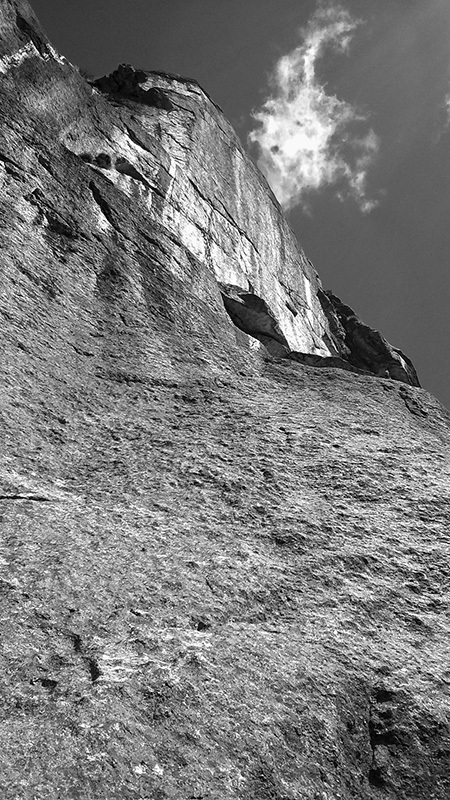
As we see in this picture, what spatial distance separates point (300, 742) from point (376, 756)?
590 mm

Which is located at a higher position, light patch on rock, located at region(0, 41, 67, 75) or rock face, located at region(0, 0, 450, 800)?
light patch on rock, located at region(0, 41, 67, 75)

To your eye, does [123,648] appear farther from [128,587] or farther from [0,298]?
[0,298]

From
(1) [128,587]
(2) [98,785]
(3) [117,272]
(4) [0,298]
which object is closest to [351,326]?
(3) [117,272]

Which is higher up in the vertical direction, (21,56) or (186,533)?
(21,56)

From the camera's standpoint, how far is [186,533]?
230 inches

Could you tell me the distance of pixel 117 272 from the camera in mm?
9602

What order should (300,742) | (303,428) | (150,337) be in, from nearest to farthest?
(300,742)
(303,428)
(150,337)

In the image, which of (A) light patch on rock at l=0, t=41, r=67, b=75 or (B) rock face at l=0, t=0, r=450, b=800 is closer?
(B) rock face at l=0, t=0, r=450, b=800

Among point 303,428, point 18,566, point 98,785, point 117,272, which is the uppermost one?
point 117,272

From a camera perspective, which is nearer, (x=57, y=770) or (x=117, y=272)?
(x=57, y=770)

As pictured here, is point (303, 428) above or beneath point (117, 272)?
beneath

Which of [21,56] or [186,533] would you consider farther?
[21,56]

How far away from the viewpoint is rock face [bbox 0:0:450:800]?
12.9ft

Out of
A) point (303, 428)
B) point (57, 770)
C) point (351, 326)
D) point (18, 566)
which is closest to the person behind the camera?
point (57, 770)
